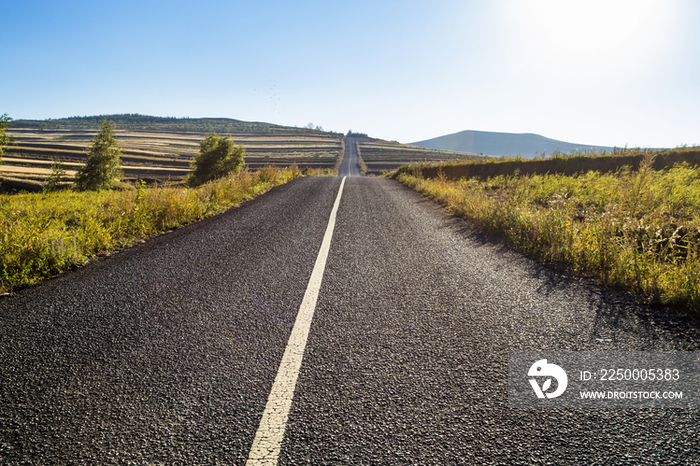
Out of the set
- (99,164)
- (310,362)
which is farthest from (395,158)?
(310,362)

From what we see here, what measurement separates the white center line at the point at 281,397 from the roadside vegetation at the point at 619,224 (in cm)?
362

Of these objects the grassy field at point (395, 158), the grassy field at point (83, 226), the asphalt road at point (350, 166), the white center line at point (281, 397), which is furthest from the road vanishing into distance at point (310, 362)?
the grassy field at point (395, 158)

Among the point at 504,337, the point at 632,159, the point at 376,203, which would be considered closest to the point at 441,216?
the point at 376,203

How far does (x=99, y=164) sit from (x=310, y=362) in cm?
3807

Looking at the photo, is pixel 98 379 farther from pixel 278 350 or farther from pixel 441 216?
pixel 441 216

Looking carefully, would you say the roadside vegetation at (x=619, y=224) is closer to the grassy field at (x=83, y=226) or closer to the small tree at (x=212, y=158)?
the grassy field at (x=83, y=226)

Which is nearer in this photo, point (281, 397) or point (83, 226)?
point (281, 397)

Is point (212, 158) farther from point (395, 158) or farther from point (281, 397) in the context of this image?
point (395, 158)

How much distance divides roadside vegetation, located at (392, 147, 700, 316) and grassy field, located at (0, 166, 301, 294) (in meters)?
6.78

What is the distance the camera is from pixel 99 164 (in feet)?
102

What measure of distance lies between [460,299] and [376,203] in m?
7.13

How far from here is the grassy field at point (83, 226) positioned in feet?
12.8

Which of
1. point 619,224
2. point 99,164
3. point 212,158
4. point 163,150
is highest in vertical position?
point 163,150

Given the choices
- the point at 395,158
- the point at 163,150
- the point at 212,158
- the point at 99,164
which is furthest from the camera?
the point at 395,158
